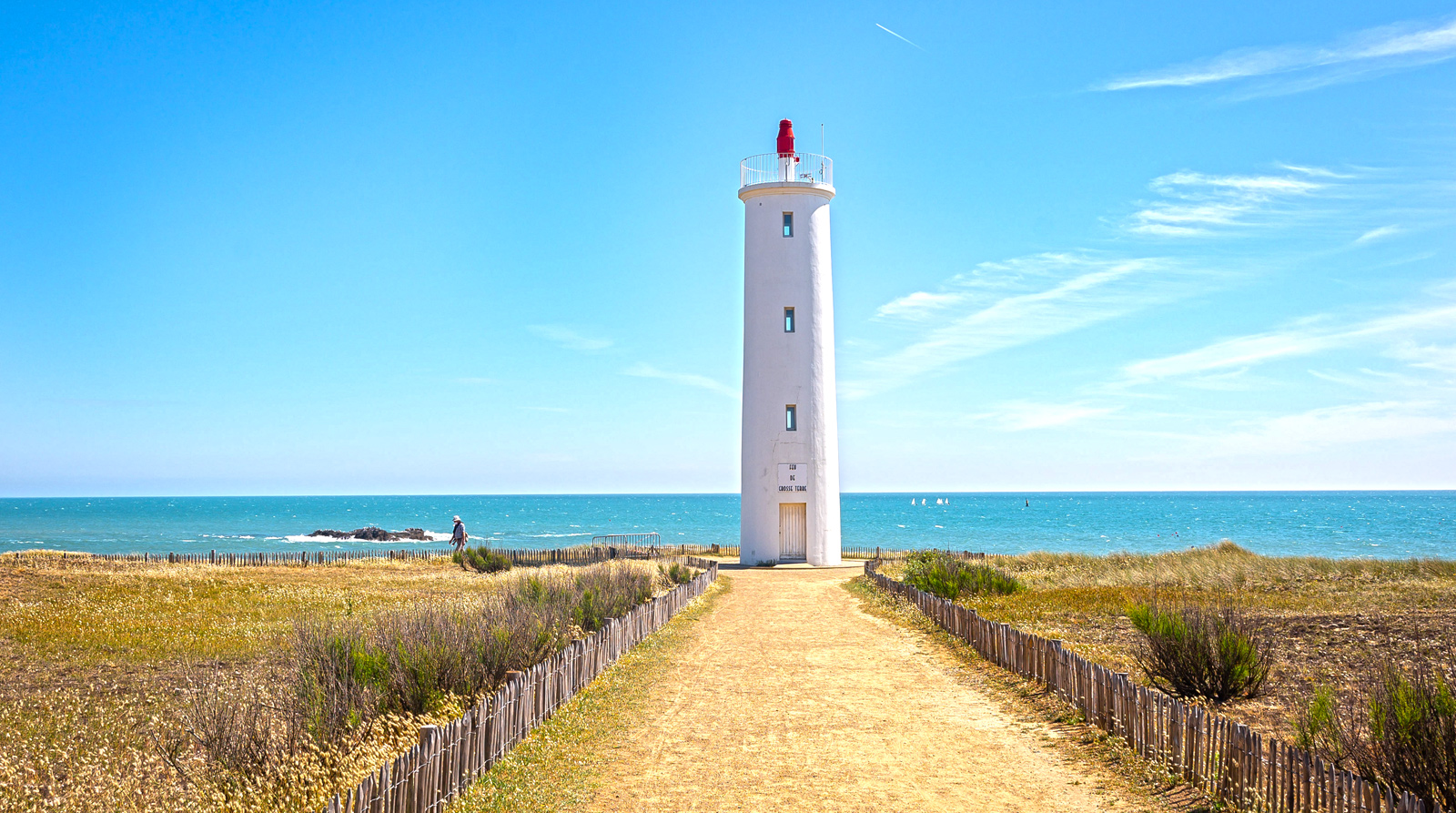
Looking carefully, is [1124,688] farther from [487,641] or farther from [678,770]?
[487,641]

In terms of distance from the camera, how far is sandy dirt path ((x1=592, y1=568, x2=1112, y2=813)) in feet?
23.8

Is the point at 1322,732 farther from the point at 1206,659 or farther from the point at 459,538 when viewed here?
the point at 459,538

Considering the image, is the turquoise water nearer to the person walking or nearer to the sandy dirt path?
the person walking

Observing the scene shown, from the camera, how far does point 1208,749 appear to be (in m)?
7.07

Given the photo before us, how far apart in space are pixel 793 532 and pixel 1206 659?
66.1ft

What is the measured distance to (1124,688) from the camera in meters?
8.45

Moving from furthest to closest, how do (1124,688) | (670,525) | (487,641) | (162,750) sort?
1. (670,525)
2. (487,641)
3. (1124,688)
4. (162,750)

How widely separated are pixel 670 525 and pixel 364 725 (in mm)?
97281

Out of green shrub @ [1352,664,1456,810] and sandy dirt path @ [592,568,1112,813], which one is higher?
green shrub @ [1352,664,1456,810]

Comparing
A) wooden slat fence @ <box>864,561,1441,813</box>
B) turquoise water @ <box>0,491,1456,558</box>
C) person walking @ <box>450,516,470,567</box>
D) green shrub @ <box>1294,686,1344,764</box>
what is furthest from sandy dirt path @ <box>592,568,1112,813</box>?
turquoise water @ <box>0,491,1456,558</box>

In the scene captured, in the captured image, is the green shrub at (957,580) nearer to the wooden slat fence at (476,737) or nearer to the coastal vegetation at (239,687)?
the coastal vegetation at (239,687)

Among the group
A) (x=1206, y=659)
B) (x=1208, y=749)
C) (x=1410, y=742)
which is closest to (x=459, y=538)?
(x=1206, y=659)

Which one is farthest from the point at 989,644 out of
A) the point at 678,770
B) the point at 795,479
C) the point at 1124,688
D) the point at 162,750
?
the point at 795,479

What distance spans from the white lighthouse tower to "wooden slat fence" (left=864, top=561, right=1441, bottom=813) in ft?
58.2
